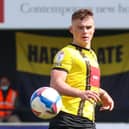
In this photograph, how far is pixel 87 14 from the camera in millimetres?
5352

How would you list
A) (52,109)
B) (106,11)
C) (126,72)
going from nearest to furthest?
(52,109) < (106,11) < (126,72)

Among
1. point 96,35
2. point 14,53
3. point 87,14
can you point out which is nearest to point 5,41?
point 14,53

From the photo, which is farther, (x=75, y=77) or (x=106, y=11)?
(x=106, y=11)

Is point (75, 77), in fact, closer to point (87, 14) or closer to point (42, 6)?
point (87, 14)

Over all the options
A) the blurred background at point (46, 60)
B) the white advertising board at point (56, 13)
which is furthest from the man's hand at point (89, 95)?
the blurred background at point (46, 60)

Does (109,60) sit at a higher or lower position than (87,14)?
lower

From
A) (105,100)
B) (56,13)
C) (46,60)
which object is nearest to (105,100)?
(105,100)

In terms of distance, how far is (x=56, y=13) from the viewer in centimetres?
1154

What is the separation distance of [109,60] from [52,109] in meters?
7.79

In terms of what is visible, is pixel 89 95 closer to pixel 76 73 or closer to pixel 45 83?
pixel 76 73

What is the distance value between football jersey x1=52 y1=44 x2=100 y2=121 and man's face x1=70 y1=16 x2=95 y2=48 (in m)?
0.07

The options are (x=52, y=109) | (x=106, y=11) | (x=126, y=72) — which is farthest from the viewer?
(x=126, y=72)

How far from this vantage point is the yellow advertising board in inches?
496

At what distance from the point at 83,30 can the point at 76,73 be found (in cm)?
33
